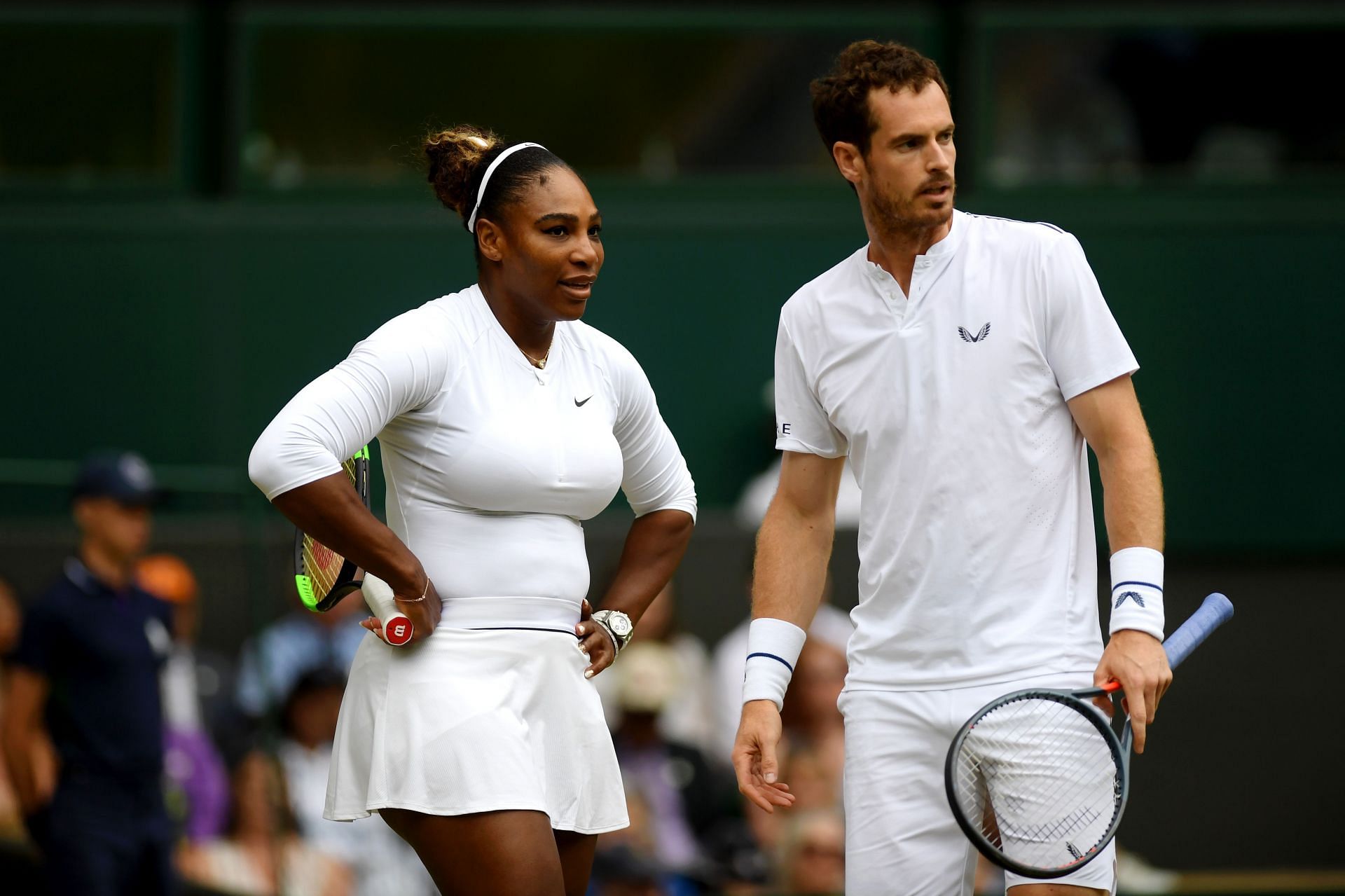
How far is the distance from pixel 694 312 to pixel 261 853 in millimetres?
4064

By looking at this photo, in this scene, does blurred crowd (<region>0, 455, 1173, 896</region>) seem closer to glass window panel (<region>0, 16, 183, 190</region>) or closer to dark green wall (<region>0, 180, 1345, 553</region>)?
dark green wall (<region>0, 180, 1345, 553</region>)

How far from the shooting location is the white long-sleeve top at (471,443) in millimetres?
3738

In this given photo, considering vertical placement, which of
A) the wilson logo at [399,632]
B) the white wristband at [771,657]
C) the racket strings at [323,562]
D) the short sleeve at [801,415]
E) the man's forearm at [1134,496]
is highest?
the short sleeve at [801,415]

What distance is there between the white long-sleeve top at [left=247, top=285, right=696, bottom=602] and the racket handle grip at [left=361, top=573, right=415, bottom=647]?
0.11 m

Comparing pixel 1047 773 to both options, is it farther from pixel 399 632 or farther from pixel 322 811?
pixel 322 811

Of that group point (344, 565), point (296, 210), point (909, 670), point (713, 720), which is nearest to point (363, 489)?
point (344, 565)

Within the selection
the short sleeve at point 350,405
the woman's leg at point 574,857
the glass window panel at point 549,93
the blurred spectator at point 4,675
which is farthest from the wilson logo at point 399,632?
the glass window panel at point 549,93

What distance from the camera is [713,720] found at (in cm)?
805

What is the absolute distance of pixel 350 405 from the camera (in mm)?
3695

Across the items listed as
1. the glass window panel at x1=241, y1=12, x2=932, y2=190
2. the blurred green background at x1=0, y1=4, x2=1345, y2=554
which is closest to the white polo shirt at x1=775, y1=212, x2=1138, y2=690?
the blurred green background at x1=0, y1=4, x2=1345, y2=554

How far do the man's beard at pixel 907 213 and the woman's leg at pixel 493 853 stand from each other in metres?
1.38

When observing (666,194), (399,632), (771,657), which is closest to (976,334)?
(771,657)

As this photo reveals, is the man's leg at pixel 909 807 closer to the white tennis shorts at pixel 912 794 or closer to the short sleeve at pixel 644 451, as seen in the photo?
the white tennis shorts at pixel 912 794

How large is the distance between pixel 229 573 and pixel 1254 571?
5377mm
